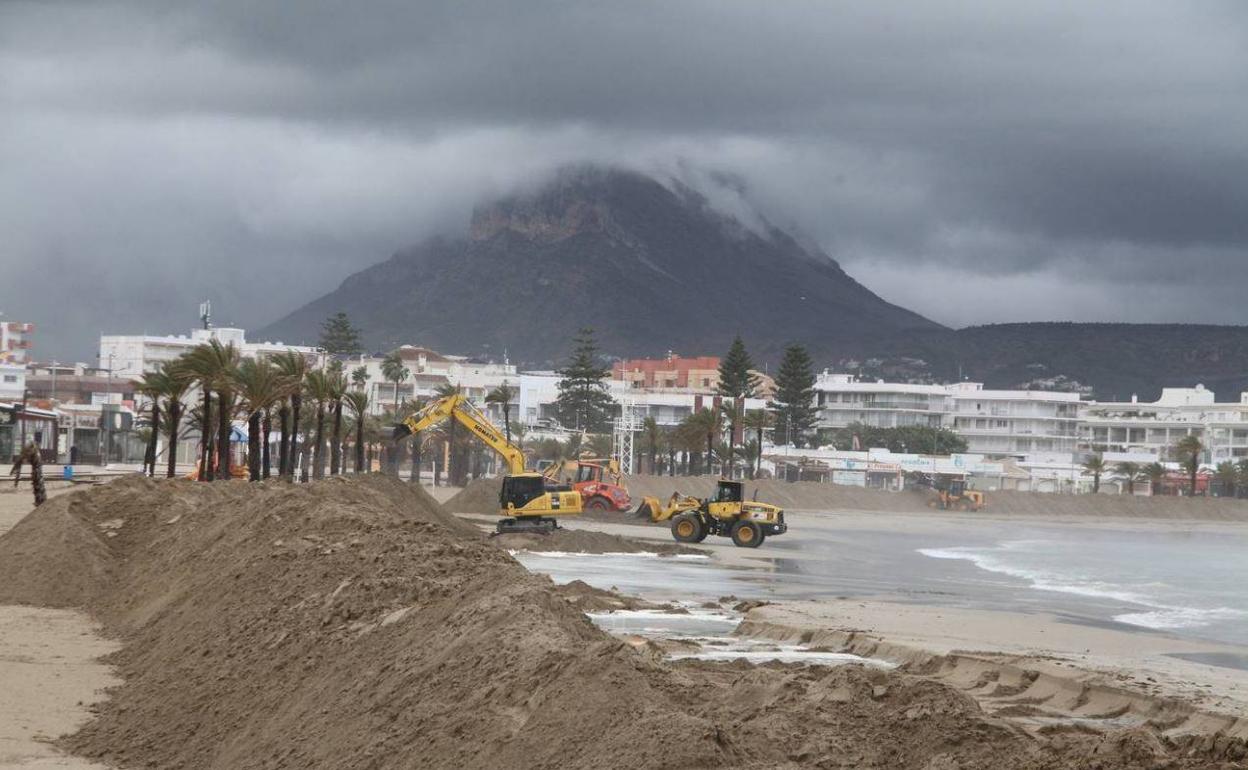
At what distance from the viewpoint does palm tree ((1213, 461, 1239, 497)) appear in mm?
158637

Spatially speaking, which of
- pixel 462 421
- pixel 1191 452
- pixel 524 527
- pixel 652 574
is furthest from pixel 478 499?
pixel 1191 452

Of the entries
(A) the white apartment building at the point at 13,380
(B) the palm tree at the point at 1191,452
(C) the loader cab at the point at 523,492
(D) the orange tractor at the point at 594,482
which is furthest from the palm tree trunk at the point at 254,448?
(B) the palm tree at the point at 1191,452

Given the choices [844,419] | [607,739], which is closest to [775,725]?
[607,739]

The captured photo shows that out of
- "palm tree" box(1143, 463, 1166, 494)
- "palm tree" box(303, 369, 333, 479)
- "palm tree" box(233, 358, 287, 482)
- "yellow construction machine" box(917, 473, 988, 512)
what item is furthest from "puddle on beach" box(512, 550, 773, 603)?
"palm tree" box(1143, 463, 1166, 494)

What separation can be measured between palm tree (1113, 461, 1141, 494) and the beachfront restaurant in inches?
4148

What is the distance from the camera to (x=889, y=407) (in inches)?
7549

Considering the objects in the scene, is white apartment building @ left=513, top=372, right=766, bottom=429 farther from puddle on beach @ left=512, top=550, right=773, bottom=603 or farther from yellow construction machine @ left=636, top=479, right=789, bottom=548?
puddle on beach @ left=512, top=550, right=773, bottom=603

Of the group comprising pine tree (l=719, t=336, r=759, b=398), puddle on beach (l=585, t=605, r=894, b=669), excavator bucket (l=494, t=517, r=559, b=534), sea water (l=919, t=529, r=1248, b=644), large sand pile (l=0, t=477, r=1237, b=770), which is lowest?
sea water (l=919, t=529, r=1248, b=644)

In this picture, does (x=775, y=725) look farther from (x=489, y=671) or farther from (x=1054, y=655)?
(x=1054, y=655)

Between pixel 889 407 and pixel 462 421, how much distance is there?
13964 cm

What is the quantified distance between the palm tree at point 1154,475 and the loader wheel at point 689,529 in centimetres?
11514

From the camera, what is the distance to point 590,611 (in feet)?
76.0

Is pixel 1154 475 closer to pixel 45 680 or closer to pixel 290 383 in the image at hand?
pixel 290 383

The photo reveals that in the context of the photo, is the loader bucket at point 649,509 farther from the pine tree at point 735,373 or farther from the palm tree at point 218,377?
the pine tree at point 735,373
